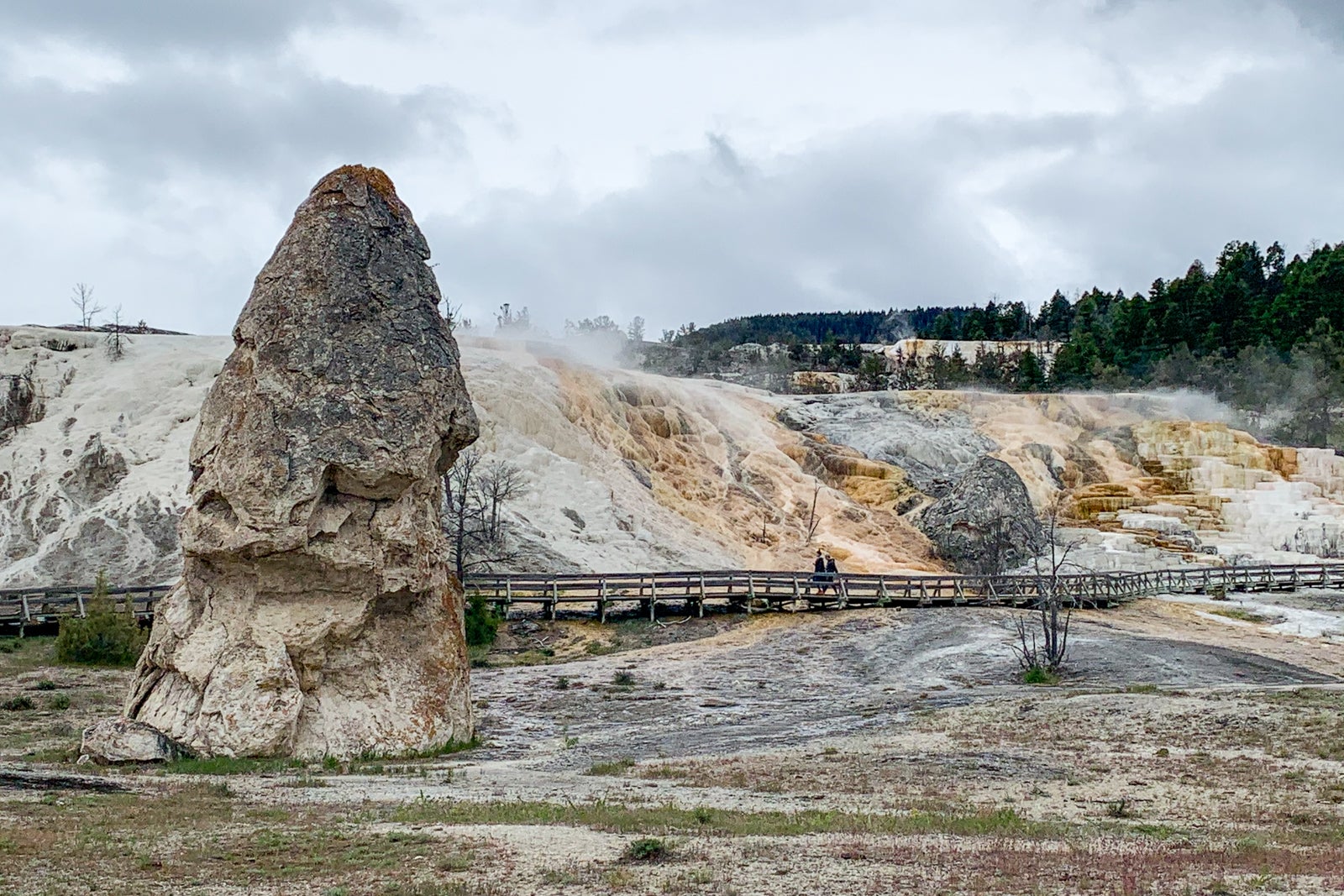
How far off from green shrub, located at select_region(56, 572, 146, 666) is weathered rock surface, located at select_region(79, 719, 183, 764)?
506 inches

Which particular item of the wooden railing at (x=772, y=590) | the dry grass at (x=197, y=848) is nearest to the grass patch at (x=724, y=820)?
the dry grass at (x=197, y=848)

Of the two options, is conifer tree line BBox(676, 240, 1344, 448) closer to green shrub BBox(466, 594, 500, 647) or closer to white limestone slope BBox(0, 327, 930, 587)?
white limestone slope BBox(0, 327, 930, 587)

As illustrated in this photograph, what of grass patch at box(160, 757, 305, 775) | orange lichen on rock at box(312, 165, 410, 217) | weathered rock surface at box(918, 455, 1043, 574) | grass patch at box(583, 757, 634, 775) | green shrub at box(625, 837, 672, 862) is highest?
orange lichen on rock at box(312, 165, 410, 217)

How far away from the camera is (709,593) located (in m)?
39.7

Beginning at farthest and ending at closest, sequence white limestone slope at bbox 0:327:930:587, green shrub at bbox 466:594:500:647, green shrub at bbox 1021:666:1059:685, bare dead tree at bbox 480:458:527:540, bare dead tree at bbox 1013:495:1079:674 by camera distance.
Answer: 1. bare dead tree at bbox 480:458:527:540
2. white limestone slope at bbox 0:327:930:587
3. green shrub at bbox 466:594:500:647
4. bare dead tree at bbox 1013:495:1079:674
5. green shrub at bbox 1021:666:1059:685

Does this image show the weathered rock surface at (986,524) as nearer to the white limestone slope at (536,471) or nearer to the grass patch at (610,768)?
the white limestone slope at (536,471)

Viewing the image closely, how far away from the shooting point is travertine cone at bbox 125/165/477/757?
19.5 meters

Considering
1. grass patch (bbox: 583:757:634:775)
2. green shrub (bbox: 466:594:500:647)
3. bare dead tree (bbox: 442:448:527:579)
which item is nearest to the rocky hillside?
bare dead tree (bbox: 442:448:527:579)

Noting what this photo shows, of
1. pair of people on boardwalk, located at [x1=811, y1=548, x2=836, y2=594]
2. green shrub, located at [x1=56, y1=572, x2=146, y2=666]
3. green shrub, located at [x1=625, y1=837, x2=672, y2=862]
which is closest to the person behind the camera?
green shrub, located at [x1=625, y1=837, x2=672, y2=862]

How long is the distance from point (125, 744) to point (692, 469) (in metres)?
38.4

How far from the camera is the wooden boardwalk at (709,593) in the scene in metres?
35.5

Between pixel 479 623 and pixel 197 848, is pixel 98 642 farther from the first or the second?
pixel 197 848

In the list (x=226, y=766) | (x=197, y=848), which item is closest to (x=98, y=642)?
(x=226, y=766)

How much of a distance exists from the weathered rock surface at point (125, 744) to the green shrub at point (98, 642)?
12.8 meters
